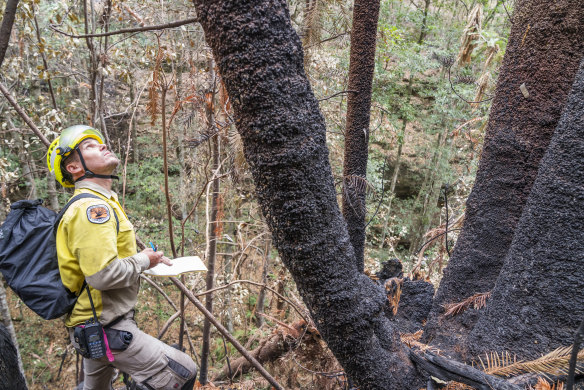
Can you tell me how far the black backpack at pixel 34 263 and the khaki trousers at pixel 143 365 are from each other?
12.8 inches

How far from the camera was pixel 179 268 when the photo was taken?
2.24 metres

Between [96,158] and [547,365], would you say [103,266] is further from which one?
[547,365]

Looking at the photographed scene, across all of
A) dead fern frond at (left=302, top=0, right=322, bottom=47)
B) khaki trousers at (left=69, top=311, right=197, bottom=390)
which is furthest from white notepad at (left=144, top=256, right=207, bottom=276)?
dead fern frond at (left=302, top=0, right=322, bottom=47)

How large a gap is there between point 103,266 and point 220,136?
8.75ft

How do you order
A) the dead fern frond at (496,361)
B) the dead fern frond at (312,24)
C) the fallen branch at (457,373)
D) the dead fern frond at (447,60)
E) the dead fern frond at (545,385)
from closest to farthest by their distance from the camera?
the dead fern frond at (545,385)
the fallen branch at (457,373)
the dead fern frond at (496,361)
the dead fern frond at (312,24)
the dead fern frond at (447,60)

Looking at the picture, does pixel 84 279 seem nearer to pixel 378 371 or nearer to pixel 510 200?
pixel 378 371

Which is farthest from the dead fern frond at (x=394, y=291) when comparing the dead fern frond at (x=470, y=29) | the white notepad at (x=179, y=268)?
the dead fern frond at (x=470, y=29)

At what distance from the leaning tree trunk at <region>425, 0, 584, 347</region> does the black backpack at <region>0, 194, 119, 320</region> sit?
2.35 m

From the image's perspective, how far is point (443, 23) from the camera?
12.9 metres

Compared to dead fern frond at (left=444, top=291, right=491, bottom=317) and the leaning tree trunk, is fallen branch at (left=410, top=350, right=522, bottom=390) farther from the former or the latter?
dead fern frond at (left=444, top=291, right=491, bottom=317)

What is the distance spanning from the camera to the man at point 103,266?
1.83m

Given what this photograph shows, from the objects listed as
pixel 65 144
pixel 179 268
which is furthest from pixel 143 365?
pixel 65 144

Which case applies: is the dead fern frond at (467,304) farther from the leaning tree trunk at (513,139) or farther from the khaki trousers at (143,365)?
the khaki trousers at (143,365)

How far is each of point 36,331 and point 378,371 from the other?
Answer: 11.5 meters
